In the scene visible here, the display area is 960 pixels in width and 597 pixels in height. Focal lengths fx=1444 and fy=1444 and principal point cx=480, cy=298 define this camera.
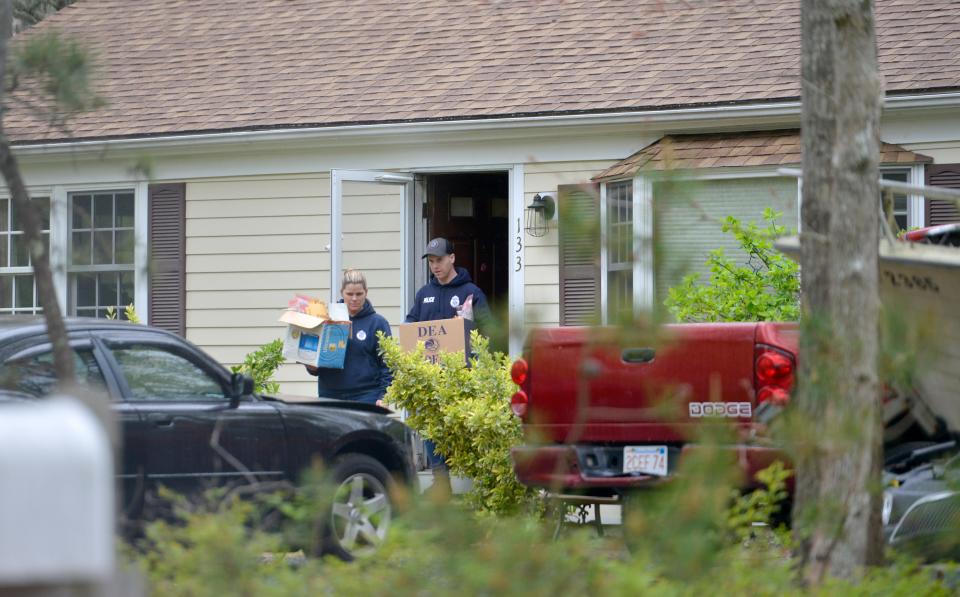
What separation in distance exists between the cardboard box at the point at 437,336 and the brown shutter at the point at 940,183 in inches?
150

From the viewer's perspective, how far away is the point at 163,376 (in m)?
7.91

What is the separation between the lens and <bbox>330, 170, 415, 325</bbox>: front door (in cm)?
1320

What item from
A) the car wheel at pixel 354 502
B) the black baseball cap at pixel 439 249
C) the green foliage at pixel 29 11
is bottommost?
the car wheel at pixel 354 502

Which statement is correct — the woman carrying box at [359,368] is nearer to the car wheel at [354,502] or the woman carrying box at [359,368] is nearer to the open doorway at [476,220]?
the car wheel at [354,502]

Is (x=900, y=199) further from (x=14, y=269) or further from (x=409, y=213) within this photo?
(x=14, y=269)

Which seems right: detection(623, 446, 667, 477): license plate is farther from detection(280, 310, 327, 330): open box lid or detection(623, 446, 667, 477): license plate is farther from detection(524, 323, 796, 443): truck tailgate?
detection(280, 310, 327, 330): open box lid

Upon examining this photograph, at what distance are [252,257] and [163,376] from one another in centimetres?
618

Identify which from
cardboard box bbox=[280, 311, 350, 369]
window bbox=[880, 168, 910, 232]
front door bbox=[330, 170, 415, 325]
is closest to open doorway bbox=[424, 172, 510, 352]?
front door bbox=[330, 170, 415, 325]

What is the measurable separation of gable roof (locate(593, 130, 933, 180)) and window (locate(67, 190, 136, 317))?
4.93 metres

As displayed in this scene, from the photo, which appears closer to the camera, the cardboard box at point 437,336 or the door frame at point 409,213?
the cardboard box at point 437,336

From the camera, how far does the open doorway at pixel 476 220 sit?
14008 mm

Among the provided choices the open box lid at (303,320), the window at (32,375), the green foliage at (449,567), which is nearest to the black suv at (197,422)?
the window at (32,375)

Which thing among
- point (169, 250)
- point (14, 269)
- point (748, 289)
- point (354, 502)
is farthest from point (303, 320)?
point (14, 269)

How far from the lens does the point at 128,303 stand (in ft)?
47.2
